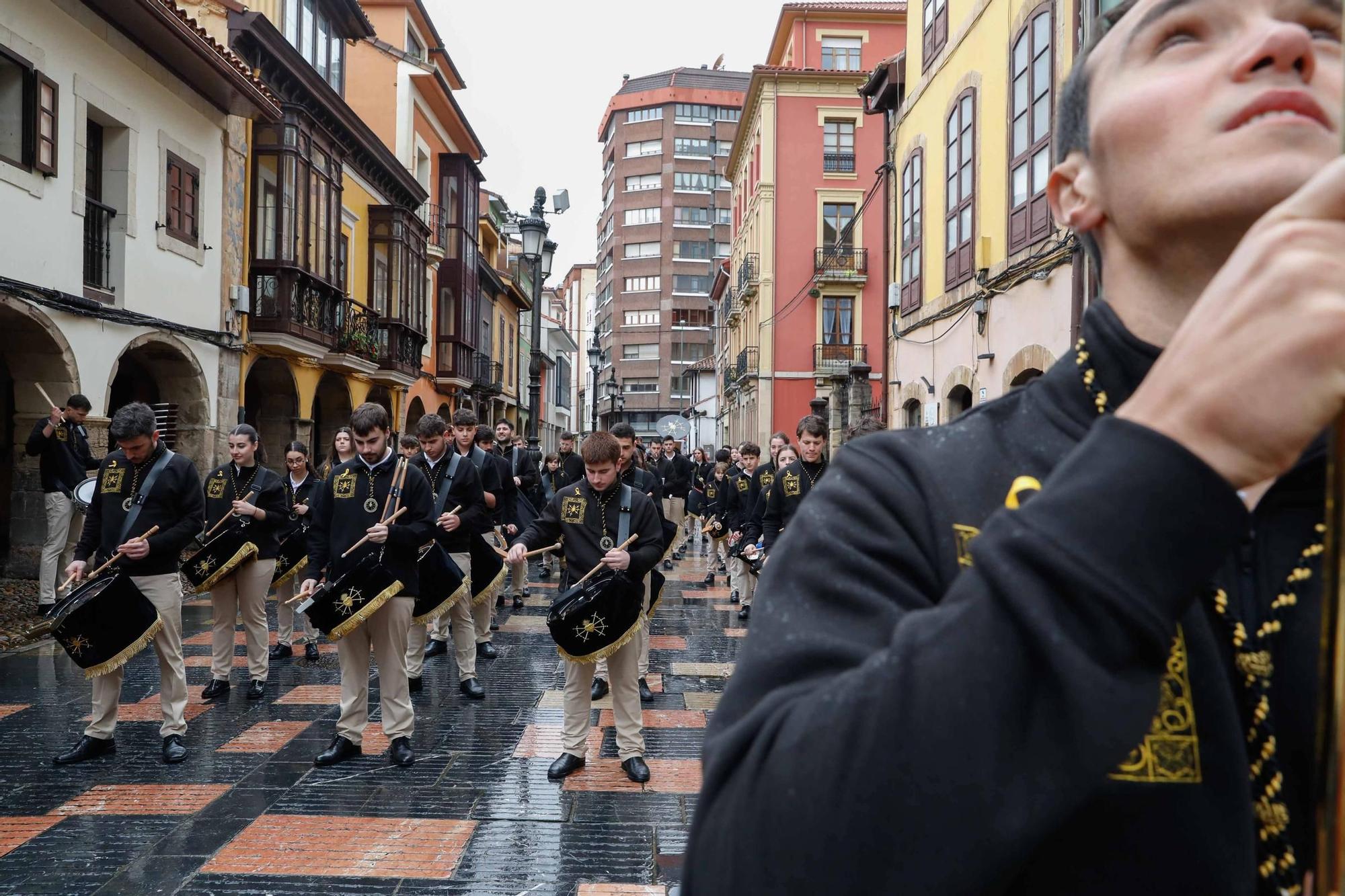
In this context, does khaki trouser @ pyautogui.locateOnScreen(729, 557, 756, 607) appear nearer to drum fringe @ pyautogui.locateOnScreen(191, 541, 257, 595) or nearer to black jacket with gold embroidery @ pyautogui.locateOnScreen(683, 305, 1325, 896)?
drum fringe @ pyautogui.locateOnScreen(191, 541, 257, 595)

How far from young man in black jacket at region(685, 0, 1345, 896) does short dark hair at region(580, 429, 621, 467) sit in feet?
18.3

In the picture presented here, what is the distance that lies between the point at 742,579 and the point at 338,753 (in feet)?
23.3

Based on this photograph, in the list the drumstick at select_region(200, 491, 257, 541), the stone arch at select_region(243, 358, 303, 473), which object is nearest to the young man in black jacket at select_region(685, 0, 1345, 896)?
the drumstick at select_region(200, 491, 257, 541)

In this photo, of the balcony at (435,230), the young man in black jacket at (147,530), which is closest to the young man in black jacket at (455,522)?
the young man in black jacket at (147,530)

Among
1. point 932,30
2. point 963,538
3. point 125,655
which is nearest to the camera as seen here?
point 963,538

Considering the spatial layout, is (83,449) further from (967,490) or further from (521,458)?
(967,490)

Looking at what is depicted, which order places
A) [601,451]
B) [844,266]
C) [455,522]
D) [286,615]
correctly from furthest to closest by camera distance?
1. [844,266]
2. [286,615]
3. [455,522]
4. [601,451]

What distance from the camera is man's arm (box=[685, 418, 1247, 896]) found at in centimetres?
66

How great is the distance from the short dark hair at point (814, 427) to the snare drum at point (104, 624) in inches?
219

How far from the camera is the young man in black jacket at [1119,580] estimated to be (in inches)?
25.7

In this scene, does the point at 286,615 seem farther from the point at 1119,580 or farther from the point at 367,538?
the point at 1119,580

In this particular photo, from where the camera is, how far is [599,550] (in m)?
6.50

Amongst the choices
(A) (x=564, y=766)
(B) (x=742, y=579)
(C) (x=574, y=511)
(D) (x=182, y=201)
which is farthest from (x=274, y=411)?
(A) (x=564, y=766)

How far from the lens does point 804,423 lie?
9.36m
